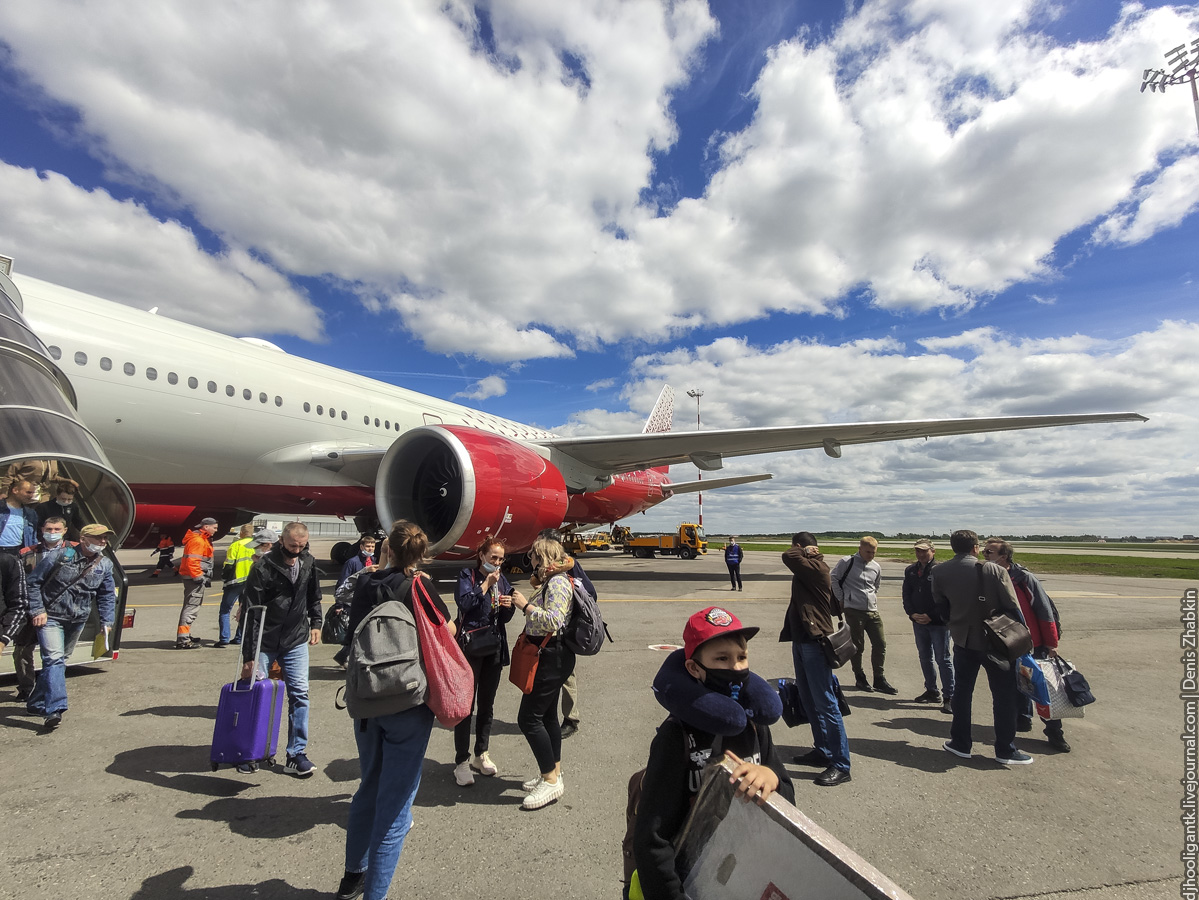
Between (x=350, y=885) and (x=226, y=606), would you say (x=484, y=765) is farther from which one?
(x=226, y=606)

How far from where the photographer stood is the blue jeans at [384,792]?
2.27 meters

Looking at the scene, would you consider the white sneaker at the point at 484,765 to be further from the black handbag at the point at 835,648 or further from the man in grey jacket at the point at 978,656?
the man in grey jacket at the point at 978,656

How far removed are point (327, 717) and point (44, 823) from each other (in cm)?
177

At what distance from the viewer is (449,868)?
2.58 metres

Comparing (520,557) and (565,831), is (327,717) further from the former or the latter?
(520,557)

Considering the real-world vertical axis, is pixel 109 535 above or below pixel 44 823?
above

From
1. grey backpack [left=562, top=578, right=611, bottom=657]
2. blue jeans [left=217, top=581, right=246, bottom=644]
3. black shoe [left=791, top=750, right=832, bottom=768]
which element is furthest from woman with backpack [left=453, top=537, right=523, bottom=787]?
blue jeans [left=217, top=581, right=246, bottom=644]

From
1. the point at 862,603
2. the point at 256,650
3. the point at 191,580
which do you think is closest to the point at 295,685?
the point at 256,650

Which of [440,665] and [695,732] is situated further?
[440,665]

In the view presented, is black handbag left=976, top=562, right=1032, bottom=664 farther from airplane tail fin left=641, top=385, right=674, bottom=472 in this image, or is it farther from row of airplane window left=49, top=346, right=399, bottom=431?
airplane tail fin left=641, top=385, right=674, bottom=472

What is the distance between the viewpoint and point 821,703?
3.68 meters

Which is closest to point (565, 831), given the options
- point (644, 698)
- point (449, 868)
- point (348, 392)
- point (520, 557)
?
point (449, 868)

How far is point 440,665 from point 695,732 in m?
1.25

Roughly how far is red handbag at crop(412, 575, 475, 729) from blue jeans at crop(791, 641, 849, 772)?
2.23m
